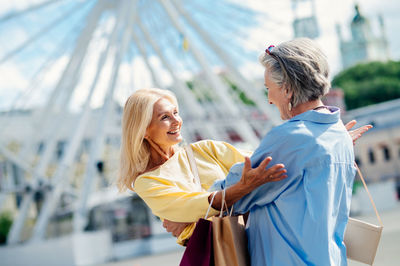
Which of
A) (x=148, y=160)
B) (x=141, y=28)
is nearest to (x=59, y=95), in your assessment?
(x=141, y=28)

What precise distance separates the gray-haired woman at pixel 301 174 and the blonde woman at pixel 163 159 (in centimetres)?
25

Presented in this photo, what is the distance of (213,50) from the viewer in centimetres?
1769

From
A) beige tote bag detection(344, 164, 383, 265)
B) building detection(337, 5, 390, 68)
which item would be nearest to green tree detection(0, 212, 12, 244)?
beige tote bag detection(344, 164, 383, 265)

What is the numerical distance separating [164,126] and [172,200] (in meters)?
0.42

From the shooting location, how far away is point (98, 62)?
17500 mm

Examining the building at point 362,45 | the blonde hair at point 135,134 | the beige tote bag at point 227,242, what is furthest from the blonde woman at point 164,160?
the building at point 362,45

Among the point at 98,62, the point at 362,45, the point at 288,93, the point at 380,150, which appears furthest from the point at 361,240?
the point at 362,45

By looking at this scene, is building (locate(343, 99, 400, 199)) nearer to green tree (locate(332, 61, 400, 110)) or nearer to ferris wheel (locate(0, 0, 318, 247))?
green tree (locate(332, 61, 400, 110))

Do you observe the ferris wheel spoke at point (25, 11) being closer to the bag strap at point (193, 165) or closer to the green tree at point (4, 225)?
the green tree at point (4, 225)

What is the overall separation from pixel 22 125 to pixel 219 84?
12.6m

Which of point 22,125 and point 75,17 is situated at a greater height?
point 75,17

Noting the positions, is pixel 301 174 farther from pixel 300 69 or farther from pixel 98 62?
pixel 98 62

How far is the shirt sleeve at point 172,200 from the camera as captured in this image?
7.60 feet

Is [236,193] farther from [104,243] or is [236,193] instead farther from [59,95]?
[59,95]
